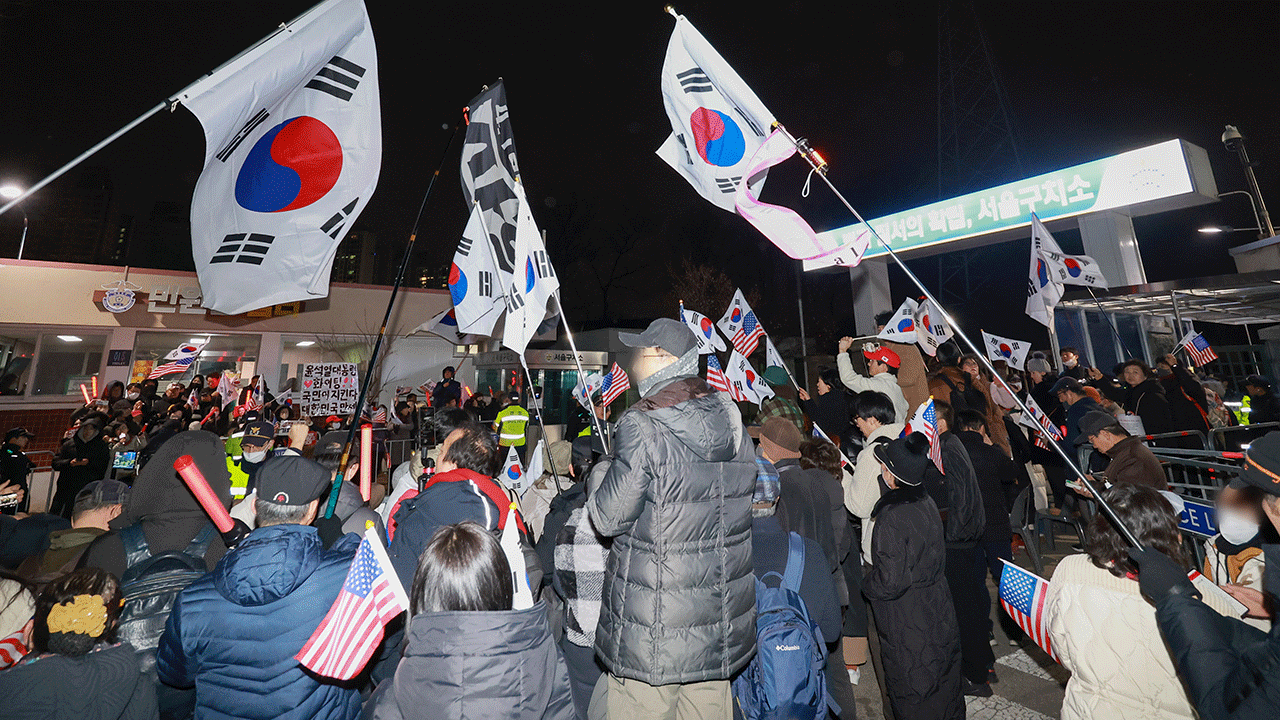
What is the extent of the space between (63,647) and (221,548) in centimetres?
187

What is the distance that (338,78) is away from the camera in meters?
3.63

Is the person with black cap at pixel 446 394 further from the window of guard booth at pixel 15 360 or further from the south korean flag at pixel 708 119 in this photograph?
the window of guard booth at pixel 15 360

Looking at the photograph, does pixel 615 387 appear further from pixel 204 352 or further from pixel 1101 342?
pixel 204 352

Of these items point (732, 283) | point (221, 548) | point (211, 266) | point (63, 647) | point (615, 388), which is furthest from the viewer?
point (732, 283)

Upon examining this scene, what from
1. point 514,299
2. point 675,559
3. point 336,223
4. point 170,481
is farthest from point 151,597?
point 514,299

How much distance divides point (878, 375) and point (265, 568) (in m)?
5.80

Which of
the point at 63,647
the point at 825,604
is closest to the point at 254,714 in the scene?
the point at 63,647

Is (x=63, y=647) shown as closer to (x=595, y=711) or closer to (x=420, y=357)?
(x=595, y=711)

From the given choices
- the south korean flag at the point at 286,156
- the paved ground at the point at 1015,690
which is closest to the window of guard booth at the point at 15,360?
the south korean flag at the point at 286,156

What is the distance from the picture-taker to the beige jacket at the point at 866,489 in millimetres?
4250

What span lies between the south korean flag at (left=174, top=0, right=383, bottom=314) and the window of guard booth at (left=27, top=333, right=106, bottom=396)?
70.1 ft

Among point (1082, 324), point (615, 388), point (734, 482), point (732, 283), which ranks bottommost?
point (734, 482)

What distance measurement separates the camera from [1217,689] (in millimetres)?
1722

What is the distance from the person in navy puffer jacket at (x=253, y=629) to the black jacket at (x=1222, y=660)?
10.2ft
